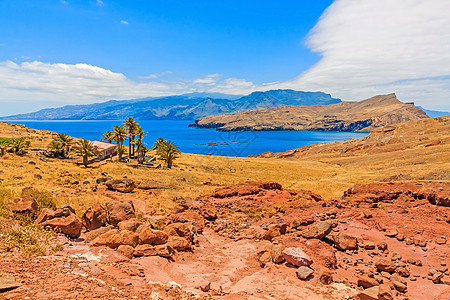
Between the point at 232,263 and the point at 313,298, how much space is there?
397 cm

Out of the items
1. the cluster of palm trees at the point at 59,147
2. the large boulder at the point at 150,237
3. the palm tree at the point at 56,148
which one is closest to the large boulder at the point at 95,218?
the large boulder at the point at 150,237

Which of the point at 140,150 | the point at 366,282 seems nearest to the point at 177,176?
the point at 140,150

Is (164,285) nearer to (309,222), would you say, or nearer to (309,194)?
(309,222)

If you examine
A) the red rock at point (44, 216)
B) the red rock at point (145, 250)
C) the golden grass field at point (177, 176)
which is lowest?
the golden grass field at point (177, 176)

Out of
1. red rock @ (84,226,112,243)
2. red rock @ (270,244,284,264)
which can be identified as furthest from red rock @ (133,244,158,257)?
red rock @ (270,244,284,264)

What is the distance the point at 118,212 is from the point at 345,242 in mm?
12157

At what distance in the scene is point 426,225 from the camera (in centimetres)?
1415

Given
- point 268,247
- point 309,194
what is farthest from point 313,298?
point 309,194

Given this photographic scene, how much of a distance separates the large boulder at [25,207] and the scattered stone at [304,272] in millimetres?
12094

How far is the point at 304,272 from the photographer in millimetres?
9430

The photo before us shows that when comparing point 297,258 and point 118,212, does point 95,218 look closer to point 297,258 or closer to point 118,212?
point 118,212

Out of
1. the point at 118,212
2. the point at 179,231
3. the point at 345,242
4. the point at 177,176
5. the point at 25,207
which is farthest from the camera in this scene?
the point at 177,176

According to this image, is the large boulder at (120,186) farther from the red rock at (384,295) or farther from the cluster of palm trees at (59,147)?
the cluster of palm trees at (59,147)

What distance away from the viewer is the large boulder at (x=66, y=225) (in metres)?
10.7
